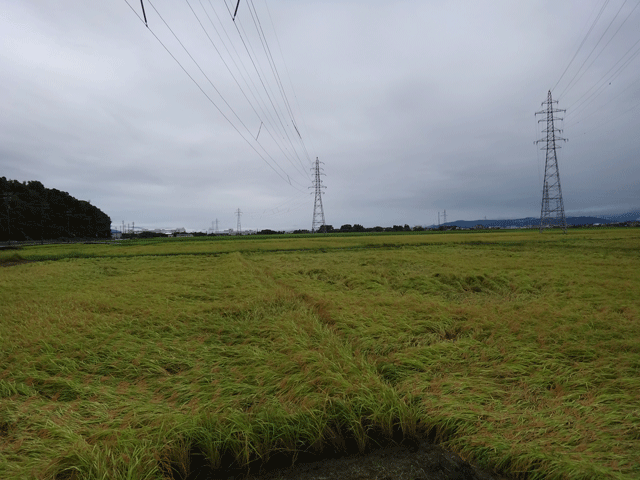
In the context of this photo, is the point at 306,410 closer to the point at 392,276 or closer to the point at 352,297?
the point at 352,297

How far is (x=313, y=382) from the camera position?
226 centimetres

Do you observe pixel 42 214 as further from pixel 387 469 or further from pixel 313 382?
pixel 387 469

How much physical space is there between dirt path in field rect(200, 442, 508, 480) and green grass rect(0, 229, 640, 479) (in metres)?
0.08

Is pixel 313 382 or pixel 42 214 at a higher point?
pixel 42 214

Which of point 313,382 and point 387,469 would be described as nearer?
point 387,469

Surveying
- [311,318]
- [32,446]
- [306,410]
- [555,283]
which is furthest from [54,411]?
[555,283]

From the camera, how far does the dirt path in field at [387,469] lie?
143cm

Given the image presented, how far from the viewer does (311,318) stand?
401 cm

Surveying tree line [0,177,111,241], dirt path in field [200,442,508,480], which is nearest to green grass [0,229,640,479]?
dirt path in field [200,442,508,480]

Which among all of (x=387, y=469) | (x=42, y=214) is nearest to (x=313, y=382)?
(x=387, y=469)

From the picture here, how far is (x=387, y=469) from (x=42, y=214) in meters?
76.6

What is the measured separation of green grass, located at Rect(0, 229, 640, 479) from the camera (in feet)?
5.09

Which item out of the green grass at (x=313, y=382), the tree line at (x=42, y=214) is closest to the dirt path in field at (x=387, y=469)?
the green grass at (x=313, y=382)

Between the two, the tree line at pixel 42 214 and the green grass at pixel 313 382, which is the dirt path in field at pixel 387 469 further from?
the tree line at pixel 42 214
